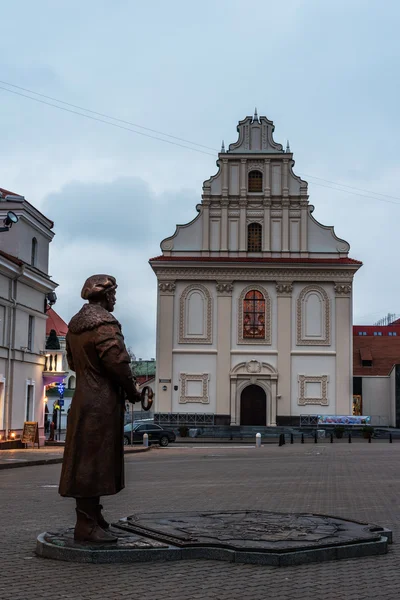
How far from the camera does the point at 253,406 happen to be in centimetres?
5722

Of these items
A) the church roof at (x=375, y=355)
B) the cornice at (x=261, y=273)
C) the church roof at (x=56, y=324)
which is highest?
the cornice at (x=261, y=273)

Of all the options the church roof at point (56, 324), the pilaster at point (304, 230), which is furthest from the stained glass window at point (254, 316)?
the church roof at point (56, 324)

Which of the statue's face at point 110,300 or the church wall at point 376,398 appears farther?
the church wall at point 376,398

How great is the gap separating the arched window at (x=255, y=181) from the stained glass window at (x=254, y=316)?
7625mm

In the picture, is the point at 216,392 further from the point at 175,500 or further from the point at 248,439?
the point at 175,500

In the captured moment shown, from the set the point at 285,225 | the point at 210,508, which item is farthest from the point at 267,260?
the point at 210,508

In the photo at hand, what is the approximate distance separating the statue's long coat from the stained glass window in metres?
49.4

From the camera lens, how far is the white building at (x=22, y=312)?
32.9 metres

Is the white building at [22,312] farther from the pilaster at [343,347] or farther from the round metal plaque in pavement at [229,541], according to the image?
the pilaster at [343,347]

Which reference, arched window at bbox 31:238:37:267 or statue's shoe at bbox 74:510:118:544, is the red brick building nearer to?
arched window at bbox 31:238:37:267

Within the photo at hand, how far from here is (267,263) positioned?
5656 centimetres

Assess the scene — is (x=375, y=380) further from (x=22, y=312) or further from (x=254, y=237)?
(x=22, y=312)

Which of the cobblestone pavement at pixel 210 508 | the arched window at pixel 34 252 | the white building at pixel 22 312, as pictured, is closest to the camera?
the cobblestone pavement at pixel 210 508

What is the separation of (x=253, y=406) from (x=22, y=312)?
26310 millimetres
